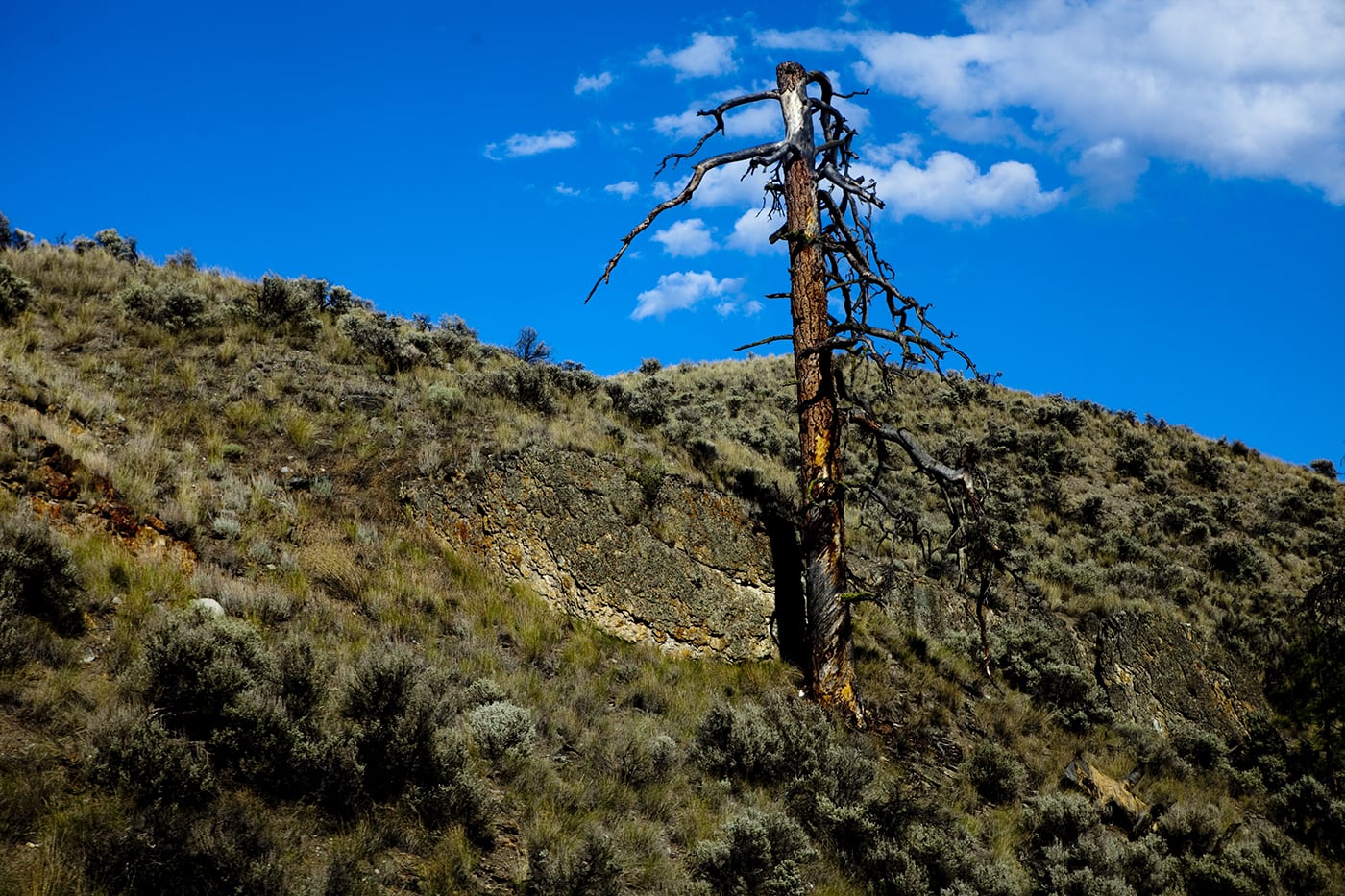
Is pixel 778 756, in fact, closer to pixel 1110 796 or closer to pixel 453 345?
pixel 1110 796

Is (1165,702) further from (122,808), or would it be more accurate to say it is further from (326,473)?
(122,808)

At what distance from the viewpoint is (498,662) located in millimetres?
8383

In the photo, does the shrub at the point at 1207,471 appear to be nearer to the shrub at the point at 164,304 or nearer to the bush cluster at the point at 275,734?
the bush cluster at the point at 275,734

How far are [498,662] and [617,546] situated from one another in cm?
290

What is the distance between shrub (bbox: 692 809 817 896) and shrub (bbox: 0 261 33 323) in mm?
13116

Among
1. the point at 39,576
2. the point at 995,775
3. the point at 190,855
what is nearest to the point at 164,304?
the point at 39,576

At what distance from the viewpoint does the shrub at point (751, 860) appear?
617cm

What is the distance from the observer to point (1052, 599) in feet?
53.3

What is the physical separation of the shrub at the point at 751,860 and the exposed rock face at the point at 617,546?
3.98m

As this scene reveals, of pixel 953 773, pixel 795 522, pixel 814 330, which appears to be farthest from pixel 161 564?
pixel 953 773

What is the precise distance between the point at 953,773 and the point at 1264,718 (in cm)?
934

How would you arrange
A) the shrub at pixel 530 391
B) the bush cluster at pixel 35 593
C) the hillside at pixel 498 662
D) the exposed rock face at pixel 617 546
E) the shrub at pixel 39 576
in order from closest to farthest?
the hillside at pixel 498 662
the bush cluster at pixel 35 593
the shrub at pixel 39 576
the exposed rock face at pixel 617 546
the shrub at pixel 530 391

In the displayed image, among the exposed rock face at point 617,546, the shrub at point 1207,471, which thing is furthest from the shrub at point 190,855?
the shrub at point 1207,471

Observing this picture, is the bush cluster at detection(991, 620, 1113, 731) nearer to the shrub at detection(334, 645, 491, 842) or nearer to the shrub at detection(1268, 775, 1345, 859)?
the shrub at detection(1268, 775, 1345, 859)
